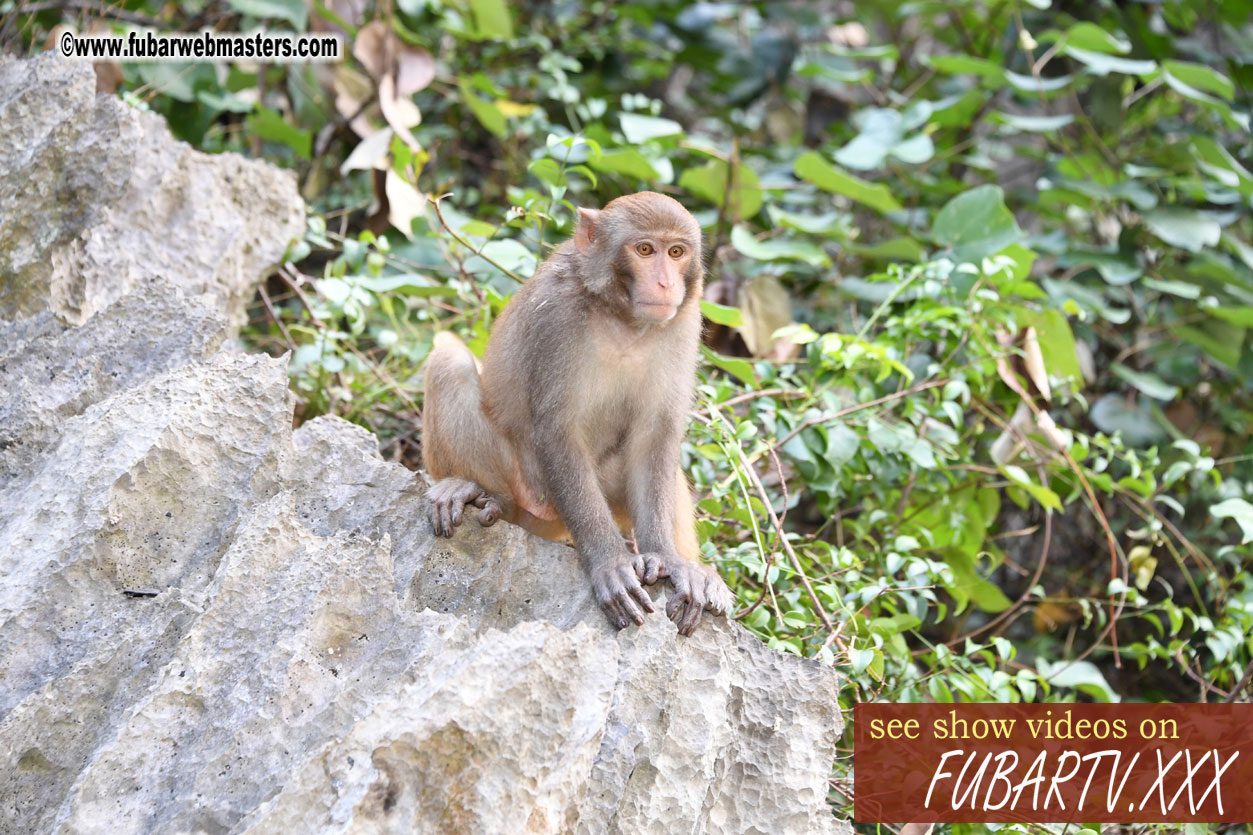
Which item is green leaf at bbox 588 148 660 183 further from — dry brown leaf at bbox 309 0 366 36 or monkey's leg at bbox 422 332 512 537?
dry brown leaf at bbox 309 0 366 36

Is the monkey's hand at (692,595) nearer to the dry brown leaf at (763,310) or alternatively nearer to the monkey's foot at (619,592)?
the monkey's foot at (619,592)

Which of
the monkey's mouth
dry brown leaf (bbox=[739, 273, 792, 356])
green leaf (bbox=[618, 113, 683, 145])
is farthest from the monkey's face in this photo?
green leaf (bbox=[618, 113, 683, 145])

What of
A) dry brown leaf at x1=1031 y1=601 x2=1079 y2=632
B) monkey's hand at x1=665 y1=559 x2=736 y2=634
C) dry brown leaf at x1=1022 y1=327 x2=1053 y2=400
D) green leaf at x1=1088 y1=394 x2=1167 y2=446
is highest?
monkey's hand at x1=665 y1=559 x2=736 y2=634

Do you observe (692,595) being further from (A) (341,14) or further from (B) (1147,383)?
(A) (341,14)

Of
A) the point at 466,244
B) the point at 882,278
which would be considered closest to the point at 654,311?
the point at 466,244

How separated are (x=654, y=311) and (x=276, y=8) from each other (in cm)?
379

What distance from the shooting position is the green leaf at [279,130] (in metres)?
6.39

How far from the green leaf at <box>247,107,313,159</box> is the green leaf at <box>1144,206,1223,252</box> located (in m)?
4.81

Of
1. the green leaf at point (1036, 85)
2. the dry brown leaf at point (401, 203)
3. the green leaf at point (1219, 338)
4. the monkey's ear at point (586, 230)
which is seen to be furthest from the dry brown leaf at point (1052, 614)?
the dry brown leaf at point (401, 203)

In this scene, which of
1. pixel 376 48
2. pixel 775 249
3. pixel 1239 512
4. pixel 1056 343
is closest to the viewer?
pixel 1239 512

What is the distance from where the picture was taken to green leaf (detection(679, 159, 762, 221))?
19.8ft

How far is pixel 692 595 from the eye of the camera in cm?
332

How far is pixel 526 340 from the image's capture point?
3.95 m

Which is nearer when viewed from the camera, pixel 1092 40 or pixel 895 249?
pixel 895 249
